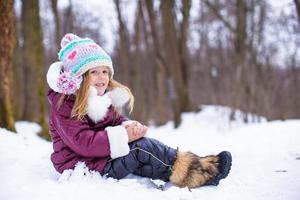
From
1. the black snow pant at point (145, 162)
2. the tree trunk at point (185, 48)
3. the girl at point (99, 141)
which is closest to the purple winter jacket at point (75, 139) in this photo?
the girl at point (99, 141)

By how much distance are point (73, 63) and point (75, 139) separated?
662 mm

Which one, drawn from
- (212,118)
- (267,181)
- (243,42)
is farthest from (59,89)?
(212,118)

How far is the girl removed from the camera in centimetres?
302

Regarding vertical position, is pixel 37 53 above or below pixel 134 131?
above

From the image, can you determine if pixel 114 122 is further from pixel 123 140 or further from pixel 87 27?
pixel 87 27

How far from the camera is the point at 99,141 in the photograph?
3.00m

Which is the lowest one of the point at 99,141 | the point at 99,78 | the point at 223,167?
the point at 223,167

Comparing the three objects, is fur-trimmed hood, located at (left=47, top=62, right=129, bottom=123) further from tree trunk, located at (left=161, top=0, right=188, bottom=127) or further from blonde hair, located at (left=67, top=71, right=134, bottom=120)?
tree trunk, located at (left=161, top=0, right=188, bottom=127)

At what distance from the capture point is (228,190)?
3.03 metres

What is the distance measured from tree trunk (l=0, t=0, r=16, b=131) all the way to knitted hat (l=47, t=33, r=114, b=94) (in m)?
1.97

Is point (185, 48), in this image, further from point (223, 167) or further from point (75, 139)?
point (75, 139)

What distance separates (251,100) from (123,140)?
7395mm

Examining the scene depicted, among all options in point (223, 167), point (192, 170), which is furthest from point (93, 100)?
point (223, 167)

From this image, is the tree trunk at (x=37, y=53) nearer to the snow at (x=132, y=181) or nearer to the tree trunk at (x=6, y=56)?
the tree trunk at (x=6, y=56)
